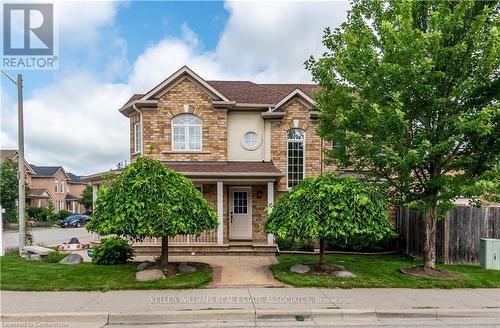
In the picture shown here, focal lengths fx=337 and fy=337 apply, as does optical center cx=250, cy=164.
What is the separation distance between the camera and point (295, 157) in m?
14.7

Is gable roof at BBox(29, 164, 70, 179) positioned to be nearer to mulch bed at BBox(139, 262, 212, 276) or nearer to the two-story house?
the two-story house

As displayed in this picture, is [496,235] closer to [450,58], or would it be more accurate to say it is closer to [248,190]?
[450,58]

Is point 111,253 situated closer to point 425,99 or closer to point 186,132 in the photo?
point 186,132

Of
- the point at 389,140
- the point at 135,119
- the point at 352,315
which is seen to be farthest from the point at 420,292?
the point at 135,119

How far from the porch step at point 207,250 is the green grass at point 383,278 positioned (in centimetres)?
153

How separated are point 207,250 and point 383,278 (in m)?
6.43

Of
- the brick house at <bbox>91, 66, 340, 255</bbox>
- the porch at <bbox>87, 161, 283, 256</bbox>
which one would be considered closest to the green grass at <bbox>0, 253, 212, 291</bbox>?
the porch at <bbox>87, 161, 283, 256</bbox>

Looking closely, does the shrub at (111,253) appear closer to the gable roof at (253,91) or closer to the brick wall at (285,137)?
the brick wall at (285,137)

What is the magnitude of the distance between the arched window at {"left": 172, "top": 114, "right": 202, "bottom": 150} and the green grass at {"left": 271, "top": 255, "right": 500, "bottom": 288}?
628 centimetres

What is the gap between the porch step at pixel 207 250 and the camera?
41.9 feet

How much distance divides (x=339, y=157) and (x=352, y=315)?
190 inches

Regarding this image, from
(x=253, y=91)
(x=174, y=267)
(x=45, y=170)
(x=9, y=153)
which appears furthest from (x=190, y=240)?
(x=45, y=170)

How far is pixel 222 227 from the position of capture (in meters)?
13.2

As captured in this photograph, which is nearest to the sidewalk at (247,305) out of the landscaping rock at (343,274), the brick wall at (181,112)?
the landscaping rock at (343,274)
